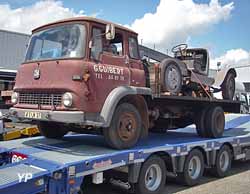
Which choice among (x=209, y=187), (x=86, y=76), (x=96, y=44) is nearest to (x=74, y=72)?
(x=86, y=76)

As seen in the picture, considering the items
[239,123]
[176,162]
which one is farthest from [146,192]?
[239,123]

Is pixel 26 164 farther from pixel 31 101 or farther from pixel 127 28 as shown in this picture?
pixel 127 28

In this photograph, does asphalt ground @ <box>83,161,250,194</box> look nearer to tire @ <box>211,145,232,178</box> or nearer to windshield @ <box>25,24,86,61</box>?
tire @ <box>211,145,232,178</box>

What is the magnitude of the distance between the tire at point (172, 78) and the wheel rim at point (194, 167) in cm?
146

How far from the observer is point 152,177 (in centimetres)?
641

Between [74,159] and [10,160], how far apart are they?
1386mm

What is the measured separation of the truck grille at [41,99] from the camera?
5.72 m

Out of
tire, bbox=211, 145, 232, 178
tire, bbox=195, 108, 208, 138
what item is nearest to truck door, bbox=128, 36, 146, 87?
tire, bbox=195, 108, 208, 138

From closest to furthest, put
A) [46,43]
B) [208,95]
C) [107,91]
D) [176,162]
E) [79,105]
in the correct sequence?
[79,105], [107,91], [46,43], [176,162], [208,95]

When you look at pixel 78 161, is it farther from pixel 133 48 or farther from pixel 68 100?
pixel 133 48

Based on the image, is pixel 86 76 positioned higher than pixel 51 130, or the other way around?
pixel 86 76

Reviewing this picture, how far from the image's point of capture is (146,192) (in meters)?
6.09

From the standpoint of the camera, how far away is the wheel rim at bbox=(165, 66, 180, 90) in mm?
7350

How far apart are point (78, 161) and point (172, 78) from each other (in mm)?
3265
